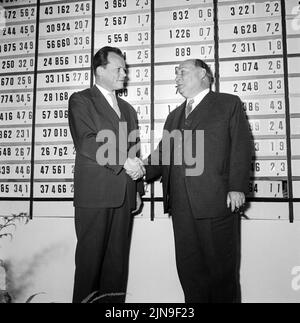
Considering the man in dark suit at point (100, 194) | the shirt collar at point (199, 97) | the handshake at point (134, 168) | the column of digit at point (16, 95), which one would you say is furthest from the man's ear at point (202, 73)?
the column of digit at point (16, 95)

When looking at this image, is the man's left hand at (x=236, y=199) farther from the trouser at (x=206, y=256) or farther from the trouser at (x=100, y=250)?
the trouser at (x=100, y=250)

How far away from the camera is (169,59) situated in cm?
291

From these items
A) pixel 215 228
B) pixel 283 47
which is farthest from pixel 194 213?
pixel 283 47

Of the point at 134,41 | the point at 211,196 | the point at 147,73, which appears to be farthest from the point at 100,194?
the point at 134,41

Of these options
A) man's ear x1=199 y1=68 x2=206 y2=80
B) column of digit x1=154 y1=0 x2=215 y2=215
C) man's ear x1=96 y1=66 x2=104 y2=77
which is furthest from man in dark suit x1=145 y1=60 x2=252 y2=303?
man's ear x1=96 y1=66 x2=104 y2=77

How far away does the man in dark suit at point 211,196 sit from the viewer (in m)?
2.14

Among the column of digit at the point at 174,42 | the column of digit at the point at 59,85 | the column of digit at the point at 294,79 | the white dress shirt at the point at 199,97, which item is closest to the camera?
the white dress shirt at the point at 199,97

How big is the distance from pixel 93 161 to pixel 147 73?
42.6 inches

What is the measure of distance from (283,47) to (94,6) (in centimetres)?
166

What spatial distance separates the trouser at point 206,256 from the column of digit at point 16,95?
5.07 ft

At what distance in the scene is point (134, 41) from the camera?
2961 mm

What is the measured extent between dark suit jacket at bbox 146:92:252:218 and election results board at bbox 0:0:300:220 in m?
0.62

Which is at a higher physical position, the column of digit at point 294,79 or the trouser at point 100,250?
the column of digit at point 294,79

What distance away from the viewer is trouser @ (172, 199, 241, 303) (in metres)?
2.15
